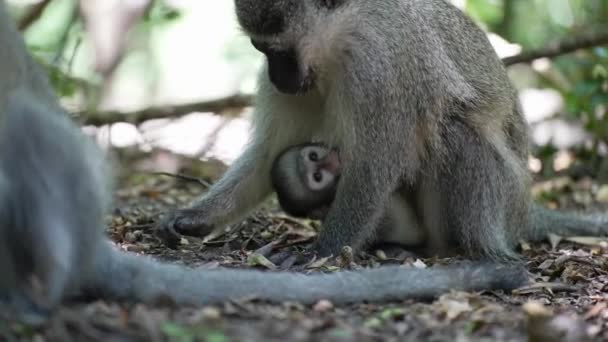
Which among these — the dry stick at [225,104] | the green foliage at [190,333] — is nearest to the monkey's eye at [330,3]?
the green foliage at [190,333]

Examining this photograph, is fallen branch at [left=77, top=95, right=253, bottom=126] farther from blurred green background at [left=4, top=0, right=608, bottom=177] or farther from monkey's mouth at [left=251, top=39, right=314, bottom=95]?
monkey's mouth at [left=251, top=39, right=314, bottom=95]

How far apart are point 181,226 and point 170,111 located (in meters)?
3.57

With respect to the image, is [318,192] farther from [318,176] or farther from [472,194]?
[472,194]

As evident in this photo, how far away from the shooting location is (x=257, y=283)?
4.49 metres

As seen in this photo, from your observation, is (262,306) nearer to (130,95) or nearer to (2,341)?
(2,341)

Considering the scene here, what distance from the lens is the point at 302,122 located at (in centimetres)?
661

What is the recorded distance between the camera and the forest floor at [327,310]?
3668mm

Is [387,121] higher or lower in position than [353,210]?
higher

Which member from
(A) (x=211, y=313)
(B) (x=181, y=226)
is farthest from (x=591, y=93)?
(A) (x=211, y=313)

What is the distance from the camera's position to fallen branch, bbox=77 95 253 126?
9398 millimetres

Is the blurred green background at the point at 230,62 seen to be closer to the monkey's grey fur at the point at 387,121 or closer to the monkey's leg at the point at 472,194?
the monkey's grey fur at the point at 387,121

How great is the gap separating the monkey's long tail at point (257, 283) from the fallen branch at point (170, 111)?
483cm

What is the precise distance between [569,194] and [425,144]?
3613 mm

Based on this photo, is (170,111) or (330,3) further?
(170,111)
